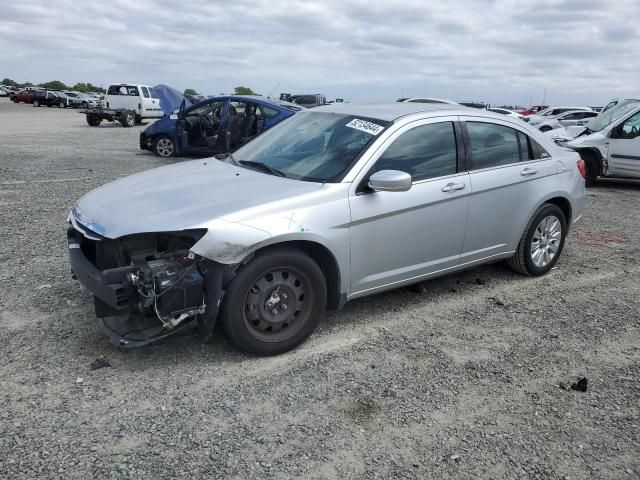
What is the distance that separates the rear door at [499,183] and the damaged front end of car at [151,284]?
2313 mm

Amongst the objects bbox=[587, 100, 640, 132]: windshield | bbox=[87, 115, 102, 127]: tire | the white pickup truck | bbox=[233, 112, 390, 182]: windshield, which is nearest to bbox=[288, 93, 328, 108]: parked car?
the white pickup truck

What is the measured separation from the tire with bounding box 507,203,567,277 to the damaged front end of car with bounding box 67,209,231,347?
3.10m

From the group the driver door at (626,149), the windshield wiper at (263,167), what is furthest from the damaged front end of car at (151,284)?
the driver door at (626,149)

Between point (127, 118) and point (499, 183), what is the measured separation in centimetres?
2574

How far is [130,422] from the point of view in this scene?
3023 millimetres

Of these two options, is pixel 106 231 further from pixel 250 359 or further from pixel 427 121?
pixel 427 121

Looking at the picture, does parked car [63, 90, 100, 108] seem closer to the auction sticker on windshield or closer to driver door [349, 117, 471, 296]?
the auction sticker on windshield

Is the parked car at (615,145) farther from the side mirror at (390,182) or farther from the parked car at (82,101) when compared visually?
the parked car at (82,101)

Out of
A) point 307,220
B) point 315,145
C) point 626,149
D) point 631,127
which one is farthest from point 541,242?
point 631,127

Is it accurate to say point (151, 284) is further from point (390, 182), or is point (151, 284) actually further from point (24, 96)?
point (24, 96)

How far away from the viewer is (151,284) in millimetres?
3328

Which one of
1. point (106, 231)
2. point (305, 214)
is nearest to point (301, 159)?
point (305, 214)

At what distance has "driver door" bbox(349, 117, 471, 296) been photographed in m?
4.01

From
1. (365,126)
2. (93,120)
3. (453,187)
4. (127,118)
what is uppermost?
(365,126)
